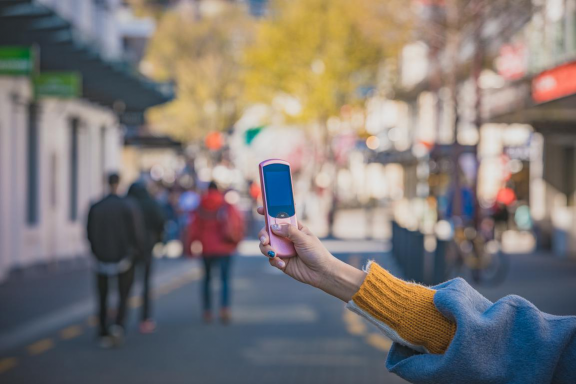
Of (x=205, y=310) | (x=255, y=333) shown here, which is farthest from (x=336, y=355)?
(x=205, y=310)

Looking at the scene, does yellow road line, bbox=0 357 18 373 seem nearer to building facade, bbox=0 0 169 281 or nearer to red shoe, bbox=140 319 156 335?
red shoe, bbox=140 319 156 335

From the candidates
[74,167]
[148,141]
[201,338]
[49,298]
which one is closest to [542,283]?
[49,298]

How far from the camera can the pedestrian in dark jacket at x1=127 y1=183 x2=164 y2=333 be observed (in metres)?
13.0

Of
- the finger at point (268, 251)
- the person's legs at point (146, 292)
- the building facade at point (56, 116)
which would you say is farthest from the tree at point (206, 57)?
the finger at point (268, 251)

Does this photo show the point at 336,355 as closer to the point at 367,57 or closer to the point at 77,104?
the point at 77,104

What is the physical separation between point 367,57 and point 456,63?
21.5m

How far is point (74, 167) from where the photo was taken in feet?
92.0

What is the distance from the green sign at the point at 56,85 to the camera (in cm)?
1911

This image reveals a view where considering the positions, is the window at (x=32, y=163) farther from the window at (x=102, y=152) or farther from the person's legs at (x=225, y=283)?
the person's legs at (x=225, y=283)

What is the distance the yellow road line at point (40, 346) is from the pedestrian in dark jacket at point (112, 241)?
551 millimetres

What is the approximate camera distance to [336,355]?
10.8 metres

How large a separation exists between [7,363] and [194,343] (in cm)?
211

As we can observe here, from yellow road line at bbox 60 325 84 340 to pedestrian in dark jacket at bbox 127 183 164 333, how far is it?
2.44ft

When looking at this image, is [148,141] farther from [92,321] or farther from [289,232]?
[289,232]
